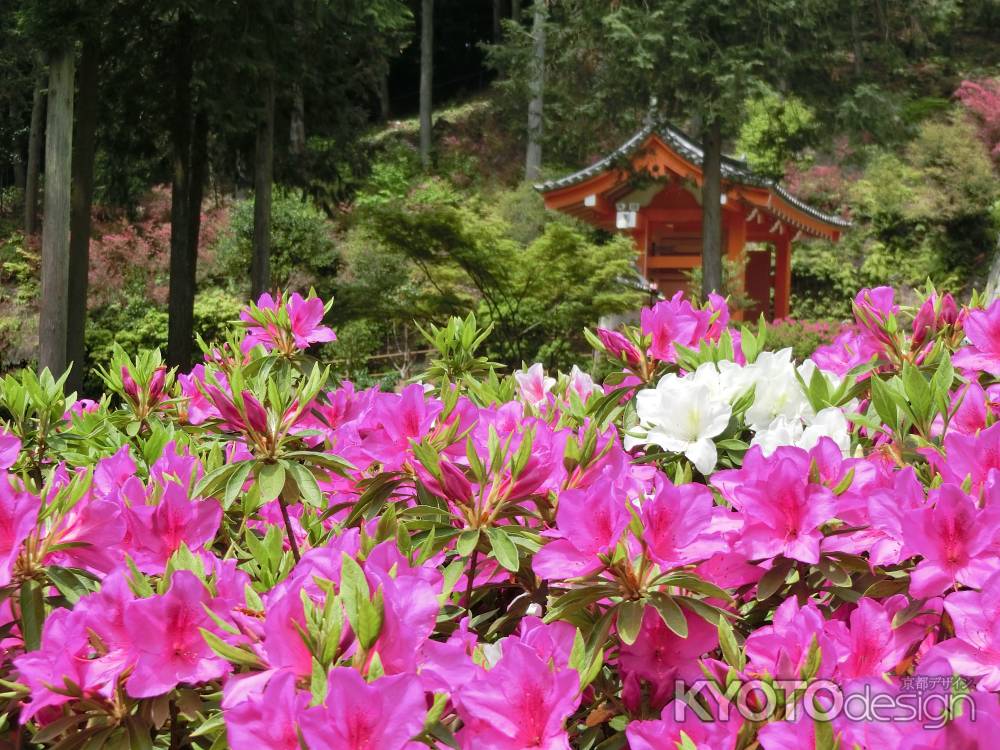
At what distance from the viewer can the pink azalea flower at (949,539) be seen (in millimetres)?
782

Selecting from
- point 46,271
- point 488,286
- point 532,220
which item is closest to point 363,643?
point 46,271

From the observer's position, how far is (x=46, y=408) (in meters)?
1.50

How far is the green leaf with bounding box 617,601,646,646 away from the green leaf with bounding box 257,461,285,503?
0.40 meters

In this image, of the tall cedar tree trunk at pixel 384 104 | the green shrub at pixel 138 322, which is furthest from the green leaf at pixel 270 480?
the tall cedar tree trunk at pixel 384 104

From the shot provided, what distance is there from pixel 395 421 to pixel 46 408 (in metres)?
0.72

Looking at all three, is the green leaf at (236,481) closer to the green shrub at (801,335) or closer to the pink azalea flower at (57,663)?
the pink azalea flower at (57,663)

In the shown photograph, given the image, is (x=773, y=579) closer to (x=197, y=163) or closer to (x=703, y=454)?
(x=703, y=454)

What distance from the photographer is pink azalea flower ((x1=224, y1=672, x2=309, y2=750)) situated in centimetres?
62

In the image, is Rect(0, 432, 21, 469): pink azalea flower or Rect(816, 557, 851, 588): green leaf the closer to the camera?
Rect(816, 557, 851, 588): green leaf

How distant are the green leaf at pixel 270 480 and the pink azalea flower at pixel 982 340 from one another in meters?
0.92

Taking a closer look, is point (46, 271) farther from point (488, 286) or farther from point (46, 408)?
point (46, 408)

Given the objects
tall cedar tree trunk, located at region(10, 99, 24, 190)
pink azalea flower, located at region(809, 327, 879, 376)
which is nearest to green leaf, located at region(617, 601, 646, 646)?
pink azalea flower, located at region(809, 327, 879, 376)

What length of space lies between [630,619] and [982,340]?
2.76 ft

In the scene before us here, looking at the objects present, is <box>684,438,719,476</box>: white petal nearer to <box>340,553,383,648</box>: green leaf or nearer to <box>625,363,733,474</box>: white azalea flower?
<box>625,363,733,474</box>: white azalea flower
